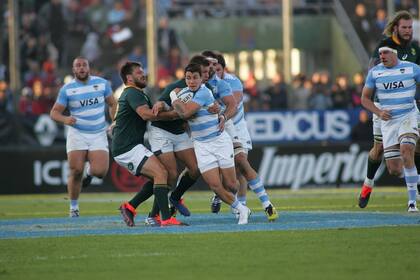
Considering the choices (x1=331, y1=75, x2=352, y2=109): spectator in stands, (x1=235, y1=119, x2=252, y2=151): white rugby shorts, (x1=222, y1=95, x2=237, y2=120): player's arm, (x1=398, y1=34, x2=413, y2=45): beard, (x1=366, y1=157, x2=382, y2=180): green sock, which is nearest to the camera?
(x1=222, y1=95, x2=237, y2=120): player's arm

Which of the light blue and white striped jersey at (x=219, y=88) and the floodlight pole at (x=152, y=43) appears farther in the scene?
the floodlight pole at (x=152, y=43)

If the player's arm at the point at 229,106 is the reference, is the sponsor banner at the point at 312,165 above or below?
below

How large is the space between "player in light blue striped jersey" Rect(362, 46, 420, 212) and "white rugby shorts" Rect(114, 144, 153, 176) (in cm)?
317

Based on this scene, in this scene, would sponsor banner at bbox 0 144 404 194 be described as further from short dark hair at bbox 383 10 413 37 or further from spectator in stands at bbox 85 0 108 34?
short dark hair at bbox 383 10 413 37

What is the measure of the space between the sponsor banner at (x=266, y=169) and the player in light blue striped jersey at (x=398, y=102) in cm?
929

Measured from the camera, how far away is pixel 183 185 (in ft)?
49.1

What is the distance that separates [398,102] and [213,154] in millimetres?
2964

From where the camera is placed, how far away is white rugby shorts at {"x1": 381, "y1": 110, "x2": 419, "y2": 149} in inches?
594

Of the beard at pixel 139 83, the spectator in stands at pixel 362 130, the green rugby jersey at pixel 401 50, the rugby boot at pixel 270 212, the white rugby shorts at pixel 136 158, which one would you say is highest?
the green rugby jersey at pixel 401 50

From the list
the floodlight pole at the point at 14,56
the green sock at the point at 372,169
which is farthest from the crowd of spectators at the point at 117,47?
the green sock at the point at 372,169

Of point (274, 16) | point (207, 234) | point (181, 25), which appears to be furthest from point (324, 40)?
point (207, 234)

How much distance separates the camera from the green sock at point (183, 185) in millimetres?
14945

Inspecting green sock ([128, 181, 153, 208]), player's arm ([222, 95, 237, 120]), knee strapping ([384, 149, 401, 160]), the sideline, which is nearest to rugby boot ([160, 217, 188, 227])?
the sideline

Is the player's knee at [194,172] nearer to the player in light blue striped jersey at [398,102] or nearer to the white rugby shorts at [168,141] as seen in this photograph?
the white rugby shorts at [168,141]
